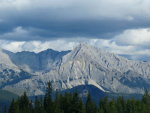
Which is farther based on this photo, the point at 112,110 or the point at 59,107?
the point at 112,110

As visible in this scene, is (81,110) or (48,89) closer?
(81,110)

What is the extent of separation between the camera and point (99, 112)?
185375 millimetres

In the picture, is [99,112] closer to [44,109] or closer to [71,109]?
[71,109]

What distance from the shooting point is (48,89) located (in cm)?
19588

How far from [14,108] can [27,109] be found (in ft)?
28.9

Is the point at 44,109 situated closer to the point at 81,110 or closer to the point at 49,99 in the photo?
the point at 49,99

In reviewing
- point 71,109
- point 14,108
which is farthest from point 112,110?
point 14,108

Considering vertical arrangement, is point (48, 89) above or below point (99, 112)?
above

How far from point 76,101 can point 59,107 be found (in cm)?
1003

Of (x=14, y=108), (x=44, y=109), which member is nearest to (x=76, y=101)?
(x=44, y=109)

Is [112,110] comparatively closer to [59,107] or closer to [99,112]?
[99,112]

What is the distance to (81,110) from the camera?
179 m

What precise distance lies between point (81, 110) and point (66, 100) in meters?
16.3

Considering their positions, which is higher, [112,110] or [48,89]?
[48,89]
